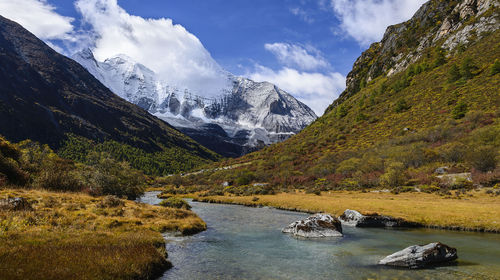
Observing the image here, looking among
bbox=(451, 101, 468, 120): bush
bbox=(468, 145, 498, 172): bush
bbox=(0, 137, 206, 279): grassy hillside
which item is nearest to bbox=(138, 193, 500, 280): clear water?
bbox=(0, 137, 206, 279): grassy hillside

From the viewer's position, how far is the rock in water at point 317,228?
95.5ft

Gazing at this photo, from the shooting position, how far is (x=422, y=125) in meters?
96.8

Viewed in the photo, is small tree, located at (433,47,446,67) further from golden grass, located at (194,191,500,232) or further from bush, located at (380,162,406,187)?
golden grass, located at (194,191,500,232)

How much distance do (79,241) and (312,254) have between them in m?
16.7

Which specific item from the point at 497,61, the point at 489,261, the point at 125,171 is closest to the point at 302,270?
the point at 489,261

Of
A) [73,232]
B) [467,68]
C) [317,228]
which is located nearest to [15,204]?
[73,232]

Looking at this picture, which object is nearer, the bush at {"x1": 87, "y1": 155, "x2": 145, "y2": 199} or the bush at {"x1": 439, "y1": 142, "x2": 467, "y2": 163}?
the bush at {"x1": 87, "y1": 155, "x2": 145, "y2": 199}

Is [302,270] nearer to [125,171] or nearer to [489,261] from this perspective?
[489,261]

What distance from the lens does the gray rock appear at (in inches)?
923

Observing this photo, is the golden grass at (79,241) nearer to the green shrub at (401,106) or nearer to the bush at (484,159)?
the bush at (484,159)

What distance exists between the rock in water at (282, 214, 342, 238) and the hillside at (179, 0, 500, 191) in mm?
38712

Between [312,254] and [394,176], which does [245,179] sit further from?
[312,254]

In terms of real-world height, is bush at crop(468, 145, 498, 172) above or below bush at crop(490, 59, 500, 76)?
below

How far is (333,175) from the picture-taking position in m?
91.2
